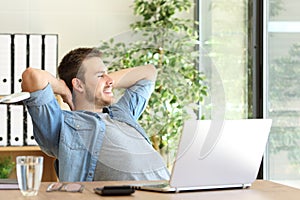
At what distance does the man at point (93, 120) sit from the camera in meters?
2.34

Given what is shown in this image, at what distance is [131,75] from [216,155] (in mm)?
618

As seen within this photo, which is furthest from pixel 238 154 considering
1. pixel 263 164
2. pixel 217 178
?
pixel 263 164

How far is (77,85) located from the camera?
2529 mm

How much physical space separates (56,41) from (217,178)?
2491mm

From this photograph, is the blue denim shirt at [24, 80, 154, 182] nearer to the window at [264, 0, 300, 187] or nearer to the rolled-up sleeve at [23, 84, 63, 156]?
the rolled-up sleeve at [23, 84, 63, 156]

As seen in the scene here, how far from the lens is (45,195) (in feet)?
6.30

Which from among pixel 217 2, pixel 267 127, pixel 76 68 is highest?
pixel 217 2

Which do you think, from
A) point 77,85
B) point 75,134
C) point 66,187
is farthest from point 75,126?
point 66,187

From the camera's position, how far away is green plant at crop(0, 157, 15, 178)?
4074mm

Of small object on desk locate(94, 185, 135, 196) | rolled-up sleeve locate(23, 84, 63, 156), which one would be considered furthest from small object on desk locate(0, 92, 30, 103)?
small object on desk locate(94, 185, 135, 196)

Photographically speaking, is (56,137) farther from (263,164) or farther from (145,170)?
(263,164)

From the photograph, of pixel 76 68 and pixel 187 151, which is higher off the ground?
pixel 76 68

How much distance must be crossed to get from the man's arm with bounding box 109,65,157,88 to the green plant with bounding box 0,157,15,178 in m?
1.75

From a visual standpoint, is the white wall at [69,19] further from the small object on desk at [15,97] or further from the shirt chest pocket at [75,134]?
the small object on desk at [15,97]
